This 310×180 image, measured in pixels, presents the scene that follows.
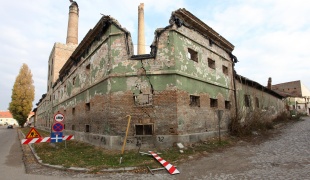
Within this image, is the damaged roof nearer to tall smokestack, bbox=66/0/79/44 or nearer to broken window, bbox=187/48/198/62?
broken window, bbox=187/48/198/62

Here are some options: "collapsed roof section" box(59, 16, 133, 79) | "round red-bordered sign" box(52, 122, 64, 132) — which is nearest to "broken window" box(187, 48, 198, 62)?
"collapsed roof section" box(59, 16, 133, 79)

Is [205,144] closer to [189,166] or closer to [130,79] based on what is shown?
[189,166]

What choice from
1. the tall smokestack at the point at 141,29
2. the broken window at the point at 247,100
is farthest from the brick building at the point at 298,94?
the tall smokestack at the point at 141,29

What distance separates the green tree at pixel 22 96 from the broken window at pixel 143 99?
42.1 metres

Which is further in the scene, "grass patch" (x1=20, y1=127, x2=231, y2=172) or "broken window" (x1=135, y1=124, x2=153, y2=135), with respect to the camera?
"broken window" (x1=135, y1=124, x2=153, y2=135)

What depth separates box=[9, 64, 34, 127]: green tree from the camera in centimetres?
4169

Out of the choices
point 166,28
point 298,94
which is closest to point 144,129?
point 166,28

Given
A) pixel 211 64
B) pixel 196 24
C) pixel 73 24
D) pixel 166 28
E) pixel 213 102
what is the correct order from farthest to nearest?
pixel 73 24 < pixel 211 64 < pixel 213 102 < pixel 196 24 < pixel 166 28

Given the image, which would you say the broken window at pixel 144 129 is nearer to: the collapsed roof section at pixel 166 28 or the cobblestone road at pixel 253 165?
the cobblestone road at pixel 253 165

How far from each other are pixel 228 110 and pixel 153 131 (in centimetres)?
724

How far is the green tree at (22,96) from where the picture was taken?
41688 millimetres

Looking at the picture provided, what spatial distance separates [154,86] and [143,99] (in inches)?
33.2

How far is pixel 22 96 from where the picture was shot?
42.0 metres

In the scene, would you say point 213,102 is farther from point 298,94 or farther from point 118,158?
point 298,94
